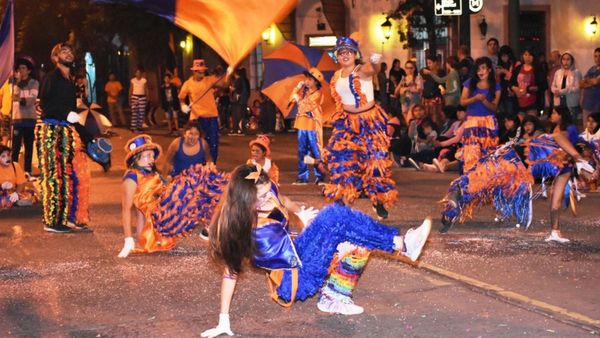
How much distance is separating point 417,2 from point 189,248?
1804 centimetres

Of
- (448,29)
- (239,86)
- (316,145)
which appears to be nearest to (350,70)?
(316,145)

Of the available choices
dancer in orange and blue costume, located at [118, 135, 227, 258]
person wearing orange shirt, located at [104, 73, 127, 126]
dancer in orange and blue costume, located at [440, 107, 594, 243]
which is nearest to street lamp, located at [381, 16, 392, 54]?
person wearing orange shirt, located at [104, 73, 127, 126]

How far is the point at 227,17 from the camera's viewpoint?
28.9 feet

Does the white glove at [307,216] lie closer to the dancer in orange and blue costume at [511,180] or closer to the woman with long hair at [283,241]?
the woman with long hair at [283,241]

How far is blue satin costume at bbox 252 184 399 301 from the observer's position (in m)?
6.48

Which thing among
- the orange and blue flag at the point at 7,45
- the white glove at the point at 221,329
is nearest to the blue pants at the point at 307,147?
the orange and blue flag at the point at 7,45

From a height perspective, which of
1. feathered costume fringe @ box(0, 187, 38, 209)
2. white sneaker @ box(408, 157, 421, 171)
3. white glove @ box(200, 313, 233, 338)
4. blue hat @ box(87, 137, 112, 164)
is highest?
blue hat @ box(87, 137, 112, 164)

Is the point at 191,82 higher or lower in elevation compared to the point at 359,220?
higher

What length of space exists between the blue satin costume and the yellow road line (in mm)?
1139

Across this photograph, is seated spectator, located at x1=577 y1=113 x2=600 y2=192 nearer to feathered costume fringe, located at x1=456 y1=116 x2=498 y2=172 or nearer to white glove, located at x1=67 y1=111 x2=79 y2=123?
feathered costume fringe, located at x1=456 y1=116 x2=498 y2=172

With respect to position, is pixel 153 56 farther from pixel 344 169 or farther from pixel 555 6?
pixel 344 169

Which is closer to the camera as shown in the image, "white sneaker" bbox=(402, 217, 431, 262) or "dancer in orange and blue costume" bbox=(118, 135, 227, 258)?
"white sneaker" bbox=(402, 217, 431, 262)

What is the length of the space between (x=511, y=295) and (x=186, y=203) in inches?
121

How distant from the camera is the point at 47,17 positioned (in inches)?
1481
